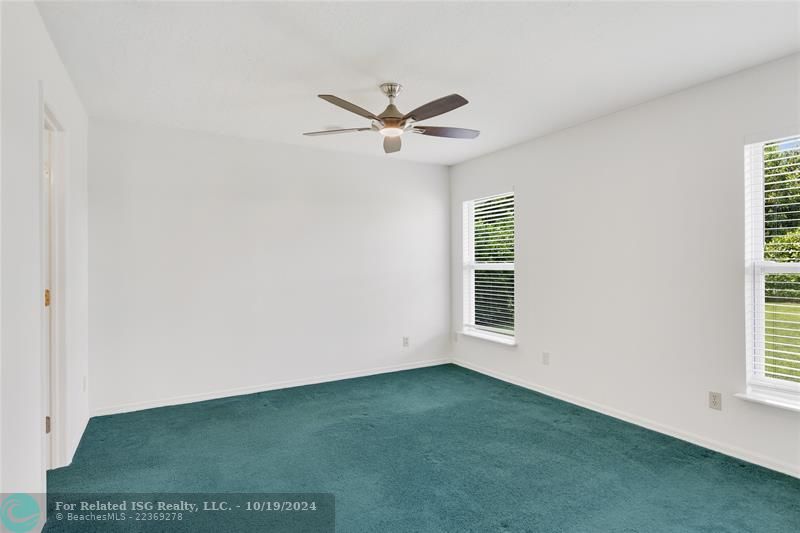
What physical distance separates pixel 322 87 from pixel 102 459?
2.92 m

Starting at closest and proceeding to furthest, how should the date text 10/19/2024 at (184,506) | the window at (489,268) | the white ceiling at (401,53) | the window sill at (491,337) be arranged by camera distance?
the white ceiling at (401,53) < the date text 10/19/2024 at (184,506) < the window sill at (491,337) < the window at (489,268)

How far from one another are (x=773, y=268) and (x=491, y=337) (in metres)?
2.76

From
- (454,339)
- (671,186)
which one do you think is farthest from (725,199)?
(454,339)

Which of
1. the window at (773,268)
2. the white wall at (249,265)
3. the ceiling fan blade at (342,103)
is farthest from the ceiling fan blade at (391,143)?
the window at (773,268)

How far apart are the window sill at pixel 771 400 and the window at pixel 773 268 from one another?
0.02 metres

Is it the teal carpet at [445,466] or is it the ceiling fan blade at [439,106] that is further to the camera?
the ceiling fan blade at [439,106]

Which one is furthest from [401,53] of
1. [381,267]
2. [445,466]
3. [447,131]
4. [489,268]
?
[489,268]

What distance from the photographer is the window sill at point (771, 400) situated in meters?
2.59

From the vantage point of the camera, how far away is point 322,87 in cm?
308

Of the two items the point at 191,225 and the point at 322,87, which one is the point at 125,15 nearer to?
the point at 322,87

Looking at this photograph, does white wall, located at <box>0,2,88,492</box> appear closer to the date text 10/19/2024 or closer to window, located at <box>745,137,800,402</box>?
the date text 10/19/2024

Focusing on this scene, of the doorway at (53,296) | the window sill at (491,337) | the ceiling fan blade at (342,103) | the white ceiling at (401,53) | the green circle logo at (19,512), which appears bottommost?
the green circle logo at (19,512)

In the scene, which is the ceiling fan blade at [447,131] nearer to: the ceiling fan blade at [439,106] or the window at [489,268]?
the ceiling fan blade at [439,106]

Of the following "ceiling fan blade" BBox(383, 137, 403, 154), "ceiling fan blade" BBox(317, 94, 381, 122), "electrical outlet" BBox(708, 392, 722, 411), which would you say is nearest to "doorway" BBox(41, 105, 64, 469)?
"ceiling fan blade" BBox(317, 94, 381, 122)
